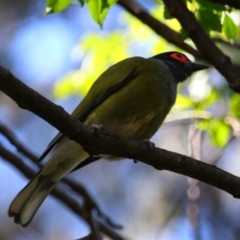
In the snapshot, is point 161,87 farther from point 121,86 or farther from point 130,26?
point 130,26

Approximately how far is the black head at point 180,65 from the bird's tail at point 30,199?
1577mm

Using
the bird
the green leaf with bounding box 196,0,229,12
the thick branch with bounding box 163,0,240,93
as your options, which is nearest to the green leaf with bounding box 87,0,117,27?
the thick branch with bounding box 163,0,240,93

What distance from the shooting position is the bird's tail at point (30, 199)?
429 cm

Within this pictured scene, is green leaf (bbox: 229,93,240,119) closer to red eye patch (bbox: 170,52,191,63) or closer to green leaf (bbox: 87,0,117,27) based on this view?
red eye patch (bbox: 170,52,191,63)

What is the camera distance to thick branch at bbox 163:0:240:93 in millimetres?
3309

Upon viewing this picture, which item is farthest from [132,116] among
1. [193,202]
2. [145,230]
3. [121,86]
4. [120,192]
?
[120,192]

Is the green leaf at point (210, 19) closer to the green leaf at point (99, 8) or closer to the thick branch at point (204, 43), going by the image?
the thick branch at point (204, 43)

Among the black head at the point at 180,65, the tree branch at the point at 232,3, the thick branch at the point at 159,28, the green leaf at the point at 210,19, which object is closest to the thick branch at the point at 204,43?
the tree branch at the point at 232,3

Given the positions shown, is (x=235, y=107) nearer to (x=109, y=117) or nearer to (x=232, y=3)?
(x=109, y=117)

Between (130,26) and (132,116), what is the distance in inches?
52.2

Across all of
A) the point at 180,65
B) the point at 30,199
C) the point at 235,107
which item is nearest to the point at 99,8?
the point at 30,199

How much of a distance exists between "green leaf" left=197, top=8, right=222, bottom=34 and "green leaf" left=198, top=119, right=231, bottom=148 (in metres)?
1.18

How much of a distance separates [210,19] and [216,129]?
4.21 ft

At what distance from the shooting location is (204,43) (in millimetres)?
3383
